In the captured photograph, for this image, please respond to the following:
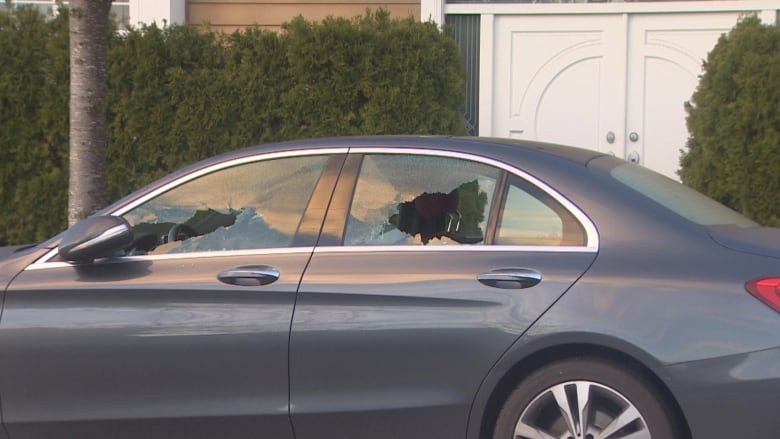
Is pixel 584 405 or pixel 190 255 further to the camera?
pixel 190 255

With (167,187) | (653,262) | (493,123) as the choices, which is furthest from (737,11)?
(167,187)

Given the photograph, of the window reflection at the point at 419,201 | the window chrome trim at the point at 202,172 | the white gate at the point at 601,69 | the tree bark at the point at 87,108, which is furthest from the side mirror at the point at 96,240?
the white gate at the point at 601,69

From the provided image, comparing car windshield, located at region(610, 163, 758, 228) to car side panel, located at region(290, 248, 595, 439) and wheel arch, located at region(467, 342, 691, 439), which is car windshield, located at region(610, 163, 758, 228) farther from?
wheel arch, located at region(467, 342, 691, 439)

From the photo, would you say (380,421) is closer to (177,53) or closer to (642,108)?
(177,53)

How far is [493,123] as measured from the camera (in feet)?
25.8

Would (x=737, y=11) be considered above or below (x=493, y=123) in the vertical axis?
above

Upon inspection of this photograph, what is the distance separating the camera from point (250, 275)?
3.33 m

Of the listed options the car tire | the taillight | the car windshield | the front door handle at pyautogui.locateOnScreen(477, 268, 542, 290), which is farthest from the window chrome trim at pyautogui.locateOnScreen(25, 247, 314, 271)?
the taillight

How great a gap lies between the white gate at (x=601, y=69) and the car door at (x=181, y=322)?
4566 millimetres

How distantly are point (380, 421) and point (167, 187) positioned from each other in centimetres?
132

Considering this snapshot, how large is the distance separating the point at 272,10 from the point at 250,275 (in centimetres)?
524

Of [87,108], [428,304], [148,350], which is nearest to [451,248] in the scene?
[428,304]

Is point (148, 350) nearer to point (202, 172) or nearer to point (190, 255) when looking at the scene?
point (190, 255)

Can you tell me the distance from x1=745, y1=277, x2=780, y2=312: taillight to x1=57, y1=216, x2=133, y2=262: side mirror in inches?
91.9
